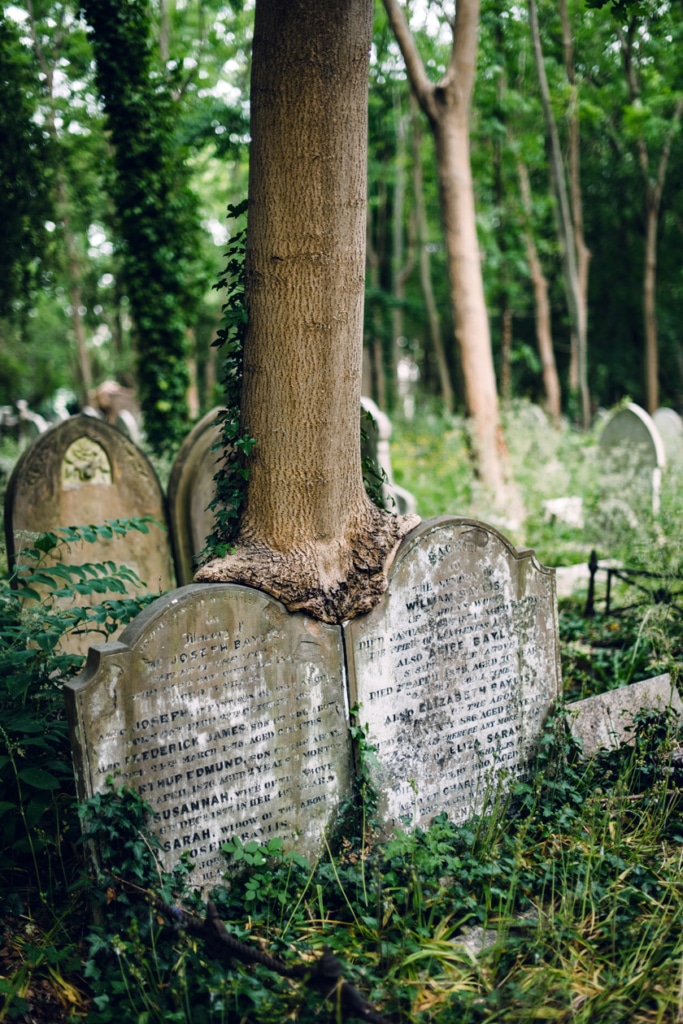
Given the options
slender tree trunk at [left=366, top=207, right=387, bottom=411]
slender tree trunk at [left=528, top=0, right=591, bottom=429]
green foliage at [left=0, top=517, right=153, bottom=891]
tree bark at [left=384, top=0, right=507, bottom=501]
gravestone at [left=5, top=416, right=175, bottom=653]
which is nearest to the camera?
green foliage at [left=0, top=517, right=153, bottom=891]

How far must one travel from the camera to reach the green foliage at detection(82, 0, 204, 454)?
986 cm

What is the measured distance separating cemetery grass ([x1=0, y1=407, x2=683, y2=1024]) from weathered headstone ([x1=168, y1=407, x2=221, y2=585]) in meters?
2.12

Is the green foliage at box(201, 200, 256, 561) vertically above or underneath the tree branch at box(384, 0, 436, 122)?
underneath

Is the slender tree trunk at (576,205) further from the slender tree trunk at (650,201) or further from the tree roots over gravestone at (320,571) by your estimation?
the tree roots over gravestone at (320,571)

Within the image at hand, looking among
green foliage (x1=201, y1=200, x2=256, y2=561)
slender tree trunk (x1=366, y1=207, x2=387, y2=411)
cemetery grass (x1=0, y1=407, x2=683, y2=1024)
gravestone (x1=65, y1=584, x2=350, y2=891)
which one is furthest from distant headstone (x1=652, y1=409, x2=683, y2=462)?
slender tree trunk (x1=366, y1=207, x2=387, y2=411)

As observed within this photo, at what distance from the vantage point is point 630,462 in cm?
866

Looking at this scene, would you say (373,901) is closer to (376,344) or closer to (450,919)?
(450,919)

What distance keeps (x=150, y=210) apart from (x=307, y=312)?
8.14 meters

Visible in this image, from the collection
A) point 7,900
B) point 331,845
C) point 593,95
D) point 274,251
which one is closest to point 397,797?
point 331,845

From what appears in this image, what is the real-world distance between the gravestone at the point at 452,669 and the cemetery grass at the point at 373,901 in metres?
0.17

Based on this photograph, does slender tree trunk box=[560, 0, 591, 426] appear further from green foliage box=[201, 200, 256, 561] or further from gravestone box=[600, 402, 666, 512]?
green foliage box=[201, 200, 256, 561]

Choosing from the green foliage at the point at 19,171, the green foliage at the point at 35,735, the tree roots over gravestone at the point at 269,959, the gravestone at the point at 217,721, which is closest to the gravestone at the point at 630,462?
the gravestone at the point at 217,721

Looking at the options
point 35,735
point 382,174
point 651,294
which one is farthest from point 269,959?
point 382,174

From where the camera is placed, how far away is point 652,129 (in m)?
14.4
